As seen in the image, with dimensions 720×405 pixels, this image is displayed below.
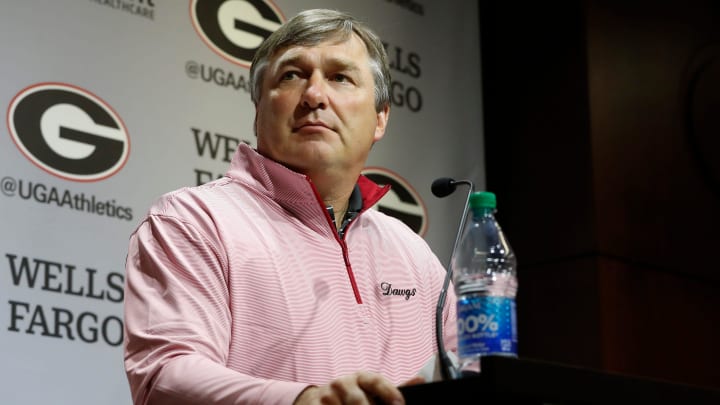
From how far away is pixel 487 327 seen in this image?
138 centimetres

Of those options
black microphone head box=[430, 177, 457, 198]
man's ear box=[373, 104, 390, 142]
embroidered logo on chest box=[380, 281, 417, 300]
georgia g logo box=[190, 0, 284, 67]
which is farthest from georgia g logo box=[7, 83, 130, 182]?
black microphone head box=[430, 177, 457, 198]

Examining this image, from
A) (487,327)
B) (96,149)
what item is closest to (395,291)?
(487,327)

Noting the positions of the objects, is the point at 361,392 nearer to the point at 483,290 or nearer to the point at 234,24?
the point at 483,290

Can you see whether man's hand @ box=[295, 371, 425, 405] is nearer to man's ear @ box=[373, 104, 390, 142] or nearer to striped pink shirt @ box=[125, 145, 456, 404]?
striped pink shirt @ box=[125, 145, 456, 404]

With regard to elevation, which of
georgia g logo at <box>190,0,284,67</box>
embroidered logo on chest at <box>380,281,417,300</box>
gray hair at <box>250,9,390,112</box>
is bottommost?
embroidered logo on chest at <box>380,281,417,300</box>

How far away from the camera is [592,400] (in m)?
1.29

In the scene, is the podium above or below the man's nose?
below

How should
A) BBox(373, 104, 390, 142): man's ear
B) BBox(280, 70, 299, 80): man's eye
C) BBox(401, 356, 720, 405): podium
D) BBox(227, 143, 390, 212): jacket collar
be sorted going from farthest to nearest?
BBox(373, 104, 390, 142): man's ear < BBox(280, 70, 299, 80): man's eye < BBox(227, 143, 390, 212): jacket collar < BBox(401, 356, 720, 405): podium

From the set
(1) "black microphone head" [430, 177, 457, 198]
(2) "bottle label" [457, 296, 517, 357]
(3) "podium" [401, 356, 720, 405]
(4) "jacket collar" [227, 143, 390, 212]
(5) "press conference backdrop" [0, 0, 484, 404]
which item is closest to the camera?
(3) "podium" [401, 356, 720, 405]

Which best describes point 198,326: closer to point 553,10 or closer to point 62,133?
point 62,133

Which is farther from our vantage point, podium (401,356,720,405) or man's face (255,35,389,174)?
man's face (255,35,389,174)

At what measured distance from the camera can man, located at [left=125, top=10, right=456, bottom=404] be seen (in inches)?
65.9

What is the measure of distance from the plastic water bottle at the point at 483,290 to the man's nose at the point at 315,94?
0.52m

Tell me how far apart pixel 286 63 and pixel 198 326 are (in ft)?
2.44
